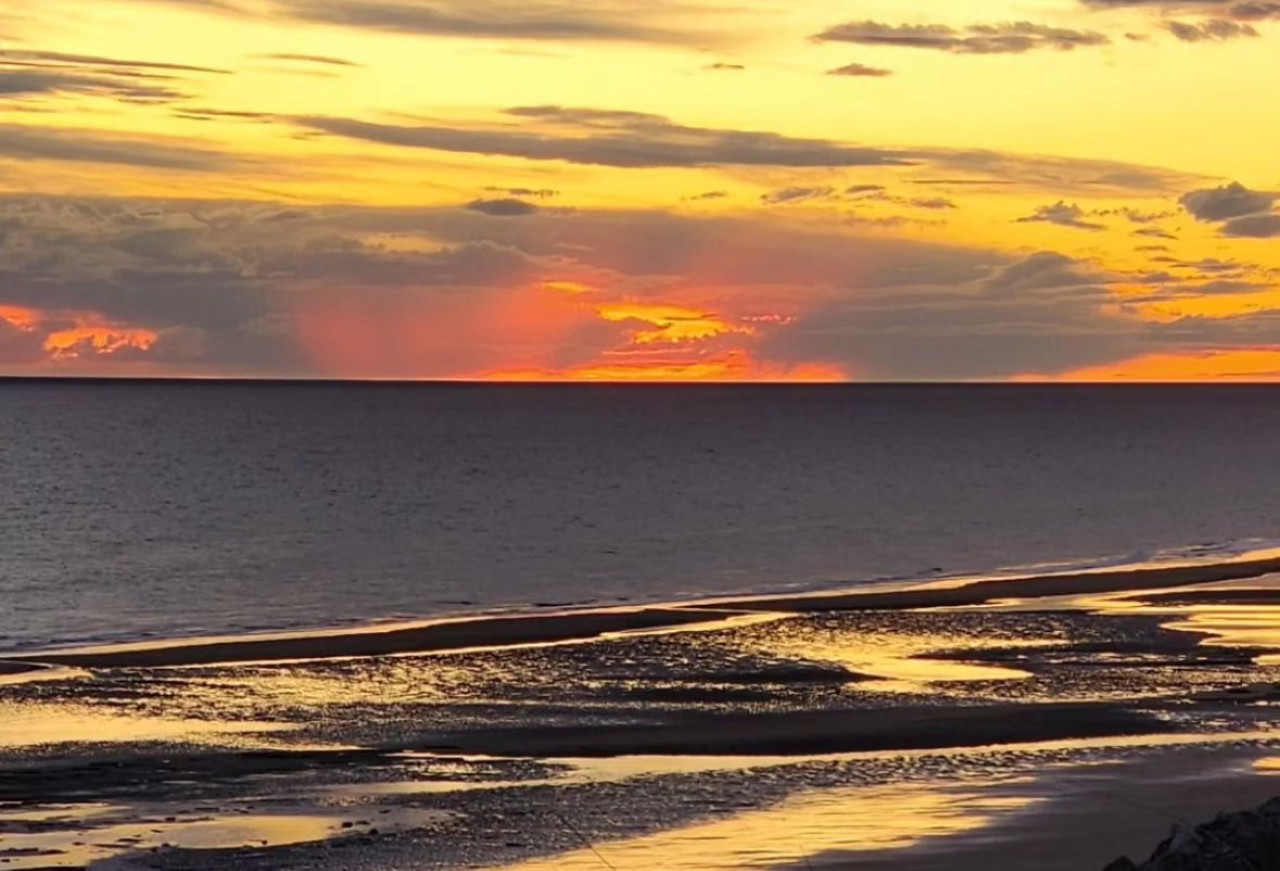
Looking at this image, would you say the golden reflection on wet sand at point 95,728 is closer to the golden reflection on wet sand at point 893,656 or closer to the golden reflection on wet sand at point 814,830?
the golden reflection on wet sand at point 814,830

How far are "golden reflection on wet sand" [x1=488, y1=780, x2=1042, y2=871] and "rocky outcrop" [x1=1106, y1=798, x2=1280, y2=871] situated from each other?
4.69 metres

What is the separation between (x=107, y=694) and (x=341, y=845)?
12.8 m

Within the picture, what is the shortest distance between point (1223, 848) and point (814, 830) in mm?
6310

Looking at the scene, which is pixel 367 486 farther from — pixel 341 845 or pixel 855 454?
pixel 341 845

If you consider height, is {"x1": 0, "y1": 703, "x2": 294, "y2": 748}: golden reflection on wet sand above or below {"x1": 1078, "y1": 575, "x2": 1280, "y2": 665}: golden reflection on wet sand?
above

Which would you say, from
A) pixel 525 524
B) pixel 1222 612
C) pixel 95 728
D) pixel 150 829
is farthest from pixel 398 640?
pixel 525 524

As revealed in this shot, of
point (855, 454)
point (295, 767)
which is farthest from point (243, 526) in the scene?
point (855, 454)

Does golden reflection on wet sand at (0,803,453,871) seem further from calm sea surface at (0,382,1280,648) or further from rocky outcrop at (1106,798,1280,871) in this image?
calm sea surface at (0,382,1280,648)

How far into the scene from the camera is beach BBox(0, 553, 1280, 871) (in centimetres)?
2245

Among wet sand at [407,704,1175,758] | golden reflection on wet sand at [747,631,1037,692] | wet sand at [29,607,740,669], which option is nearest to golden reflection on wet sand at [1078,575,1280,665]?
golden reflection on wet sand at [747,631,1037,692]

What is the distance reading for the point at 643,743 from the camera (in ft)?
94.9

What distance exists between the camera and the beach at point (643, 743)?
22.5 meters

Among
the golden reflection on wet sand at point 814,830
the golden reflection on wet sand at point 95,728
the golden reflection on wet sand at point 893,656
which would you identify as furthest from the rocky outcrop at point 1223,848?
the golden reflection on wet sand at point 893,656

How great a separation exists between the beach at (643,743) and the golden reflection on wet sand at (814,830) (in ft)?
0.20
